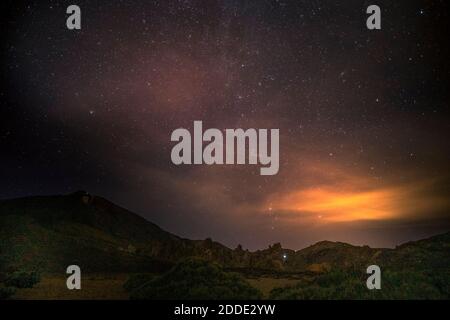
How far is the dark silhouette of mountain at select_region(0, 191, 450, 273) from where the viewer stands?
1177 cm

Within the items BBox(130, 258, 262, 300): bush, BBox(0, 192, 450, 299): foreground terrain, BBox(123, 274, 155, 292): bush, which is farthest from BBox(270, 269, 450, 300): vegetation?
BBox(123, 274, 155, 292): bush

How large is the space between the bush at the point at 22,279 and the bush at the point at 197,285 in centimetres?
206

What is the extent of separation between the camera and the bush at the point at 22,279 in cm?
1141

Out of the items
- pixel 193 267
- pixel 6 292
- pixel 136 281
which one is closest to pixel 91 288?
pixel 136 281

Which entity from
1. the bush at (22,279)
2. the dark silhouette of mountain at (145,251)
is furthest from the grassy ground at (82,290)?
the dark silhouette of mountain at (145,251)

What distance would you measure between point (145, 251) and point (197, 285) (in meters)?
1.56

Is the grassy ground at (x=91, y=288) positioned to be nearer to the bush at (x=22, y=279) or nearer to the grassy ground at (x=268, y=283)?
the grassy ground at (x=268, y=283)

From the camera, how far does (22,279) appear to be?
1148cm
